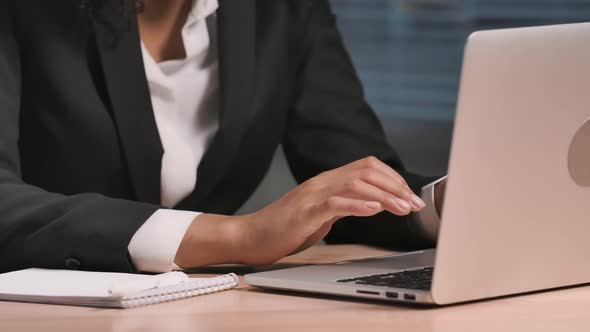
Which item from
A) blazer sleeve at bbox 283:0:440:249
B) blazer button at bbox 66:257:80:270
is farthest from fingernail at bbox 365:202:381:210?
blazer sleeve at bbox 283:0:440:249

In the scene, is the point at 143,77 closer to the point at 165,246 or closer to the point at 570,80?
the point at 165,246

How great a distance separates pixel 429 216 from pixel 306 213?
1.05ft

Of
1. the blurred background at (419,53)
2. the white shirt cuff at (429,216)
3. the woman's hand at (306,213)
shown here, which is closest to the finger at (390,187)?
the woman's hand at (306,213)

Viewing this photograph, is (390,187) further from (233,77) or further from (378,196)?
(233,77)

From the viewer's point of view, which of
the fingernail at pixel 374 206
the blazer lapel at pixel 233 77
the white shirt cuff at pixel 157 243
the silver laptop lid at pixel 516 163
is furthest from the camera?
the blazer lapel at pixel 233 77

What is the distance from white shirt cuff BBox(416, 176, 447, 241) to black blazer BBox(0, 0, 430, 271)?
0.03 meters

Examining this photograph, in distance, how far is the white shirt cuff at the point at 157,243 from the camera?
149cm

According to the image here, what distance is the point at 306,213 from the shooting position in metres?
1.47

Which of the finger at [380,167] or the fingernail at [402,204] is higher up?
the finger at [380,167]

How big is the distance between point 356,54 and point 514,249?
9.28 ft

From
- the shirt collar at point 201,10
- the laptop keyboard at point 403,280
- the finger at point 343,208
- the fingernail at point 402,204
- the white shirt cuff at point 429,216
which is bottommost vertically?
the white shirt cuff at point 429,216

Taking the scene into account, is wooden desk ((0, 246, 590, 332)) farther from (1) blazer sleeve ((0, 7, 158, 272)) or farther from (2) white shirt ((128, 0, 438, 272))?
(2) white shirt ((128, 0, 438, 272))

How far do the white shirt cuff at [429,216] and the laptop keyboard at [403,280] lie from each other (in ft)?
1.04

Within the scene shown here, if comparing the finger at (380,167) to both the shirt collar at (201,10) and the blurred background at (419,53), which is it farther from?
the blurred background at (419,53)
